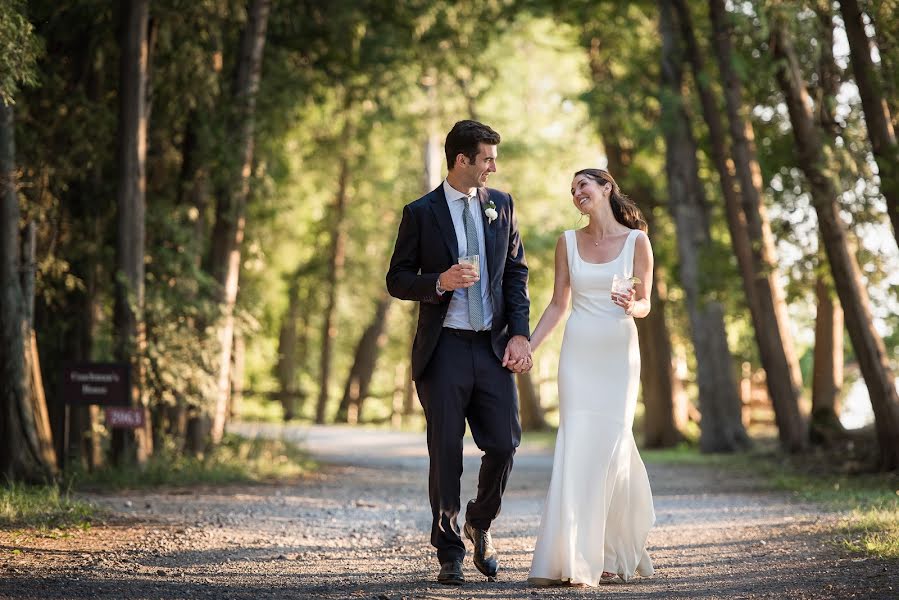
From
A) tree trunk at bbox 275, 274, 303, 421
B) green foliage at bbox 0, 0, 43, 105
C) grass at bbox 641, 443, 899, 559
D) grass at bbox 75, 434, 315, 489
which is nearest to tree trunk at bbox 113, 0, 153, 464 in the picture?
grass at bbox 75, 434, 315, 489

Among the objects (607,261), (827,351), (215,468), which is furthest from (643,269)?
(827,351)

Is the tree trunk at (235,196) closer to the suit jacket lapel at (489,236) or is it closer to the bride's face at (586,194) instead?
the bride's face at (586,194)

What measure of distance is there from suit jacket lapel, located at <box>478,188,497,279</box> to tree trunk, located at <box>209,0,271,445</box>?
10089 mm

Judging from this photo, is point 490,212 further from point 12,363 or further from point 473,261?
point 12,363

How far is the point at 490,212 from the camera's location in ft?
25.3

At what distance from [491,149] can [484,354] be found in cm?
117

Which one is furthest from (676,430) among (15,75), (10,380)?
(15,75)

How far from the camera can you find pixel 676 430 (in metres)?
28.2

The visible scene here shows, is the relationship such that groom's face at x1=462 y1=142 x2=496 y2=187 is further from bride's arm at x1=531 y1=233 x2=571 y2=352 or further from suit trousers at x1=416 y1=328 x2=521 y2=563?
suit trousers at x1=416 y1=328 x2=521 y2=563

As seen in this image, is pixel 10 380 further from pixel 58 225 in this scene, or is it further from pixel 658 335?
pixel 658 335

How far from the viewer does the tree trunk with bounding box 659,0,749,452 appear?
24.7 meters

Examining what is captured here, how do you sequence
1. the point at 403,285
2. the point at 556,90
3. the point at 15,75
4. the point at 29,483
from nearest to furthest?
the point at 403,285 → the point at 15,75 → the point at 29,483 → the point at 556,90

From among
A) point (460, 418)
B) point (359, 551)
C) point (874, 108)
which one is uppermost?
point (874, 108)

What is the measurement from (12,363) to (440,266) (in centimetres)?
728
